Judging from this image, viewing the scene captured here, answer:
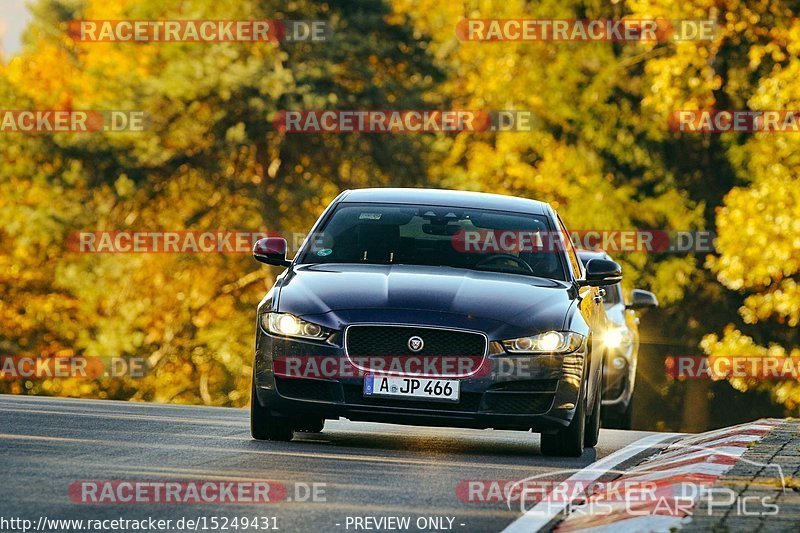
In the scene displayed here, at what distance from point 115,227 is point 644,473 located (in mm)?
35722

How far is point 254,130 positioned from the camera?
142 ft

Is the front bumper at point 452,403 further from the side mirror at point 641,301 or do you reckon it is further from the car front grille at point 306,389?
the side mirror at point 641,301

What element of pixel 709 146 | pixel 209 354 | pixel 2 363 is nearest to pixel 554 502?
pixel 709 146

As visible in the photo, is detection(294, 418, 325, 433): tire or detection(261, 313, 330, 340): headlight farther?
detection(294, 418, 325, 433): tire

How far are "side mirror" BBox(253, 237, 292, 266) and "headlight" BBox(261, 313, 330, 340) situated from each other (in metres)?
1.19

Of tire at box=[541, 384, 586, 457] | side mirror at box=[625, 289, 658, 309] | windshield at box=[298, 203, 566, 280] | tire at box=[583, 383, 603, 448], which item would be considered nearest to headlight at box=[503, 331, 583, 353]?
tire at box=[541, 384, 586, 457]

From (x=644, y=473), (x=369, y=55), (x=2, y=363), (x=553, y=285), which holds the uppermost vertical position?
(x=369, y=55)

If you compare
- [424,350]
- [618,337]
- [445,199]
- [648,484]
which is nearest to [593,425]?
[445,199]

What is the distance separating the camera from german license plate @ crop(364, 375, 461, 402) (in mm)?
10930

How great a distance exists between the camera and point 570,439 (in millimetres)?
11641

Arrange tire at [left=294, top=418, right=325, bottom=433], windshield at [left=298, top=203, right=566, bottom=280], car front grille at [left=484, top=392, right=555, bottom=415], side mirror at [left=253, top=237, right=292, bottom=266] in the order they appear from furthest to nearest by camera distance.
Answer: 1. tire at [left=294, top=418, right=325, bottom=433]
2. side mirror at [left=253, top=237, right=292, bottom=266]
3. windshield at [left=298, top=203, right=566, bottom=280]
4. car front grille at [left=484, top=392, right=555, bottom=415]

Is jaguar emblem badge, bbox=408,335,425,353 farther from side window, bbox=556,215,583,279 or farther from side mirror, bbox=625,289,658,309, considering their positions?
side mirror, bbox=625,289,658,309

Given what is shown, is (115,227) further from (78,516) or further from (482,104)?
(78,516)

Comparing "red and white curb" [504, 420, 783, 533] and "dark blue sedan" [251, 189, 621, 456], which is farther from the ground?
"dark blue sedan" [251, 189, 621, 456]
